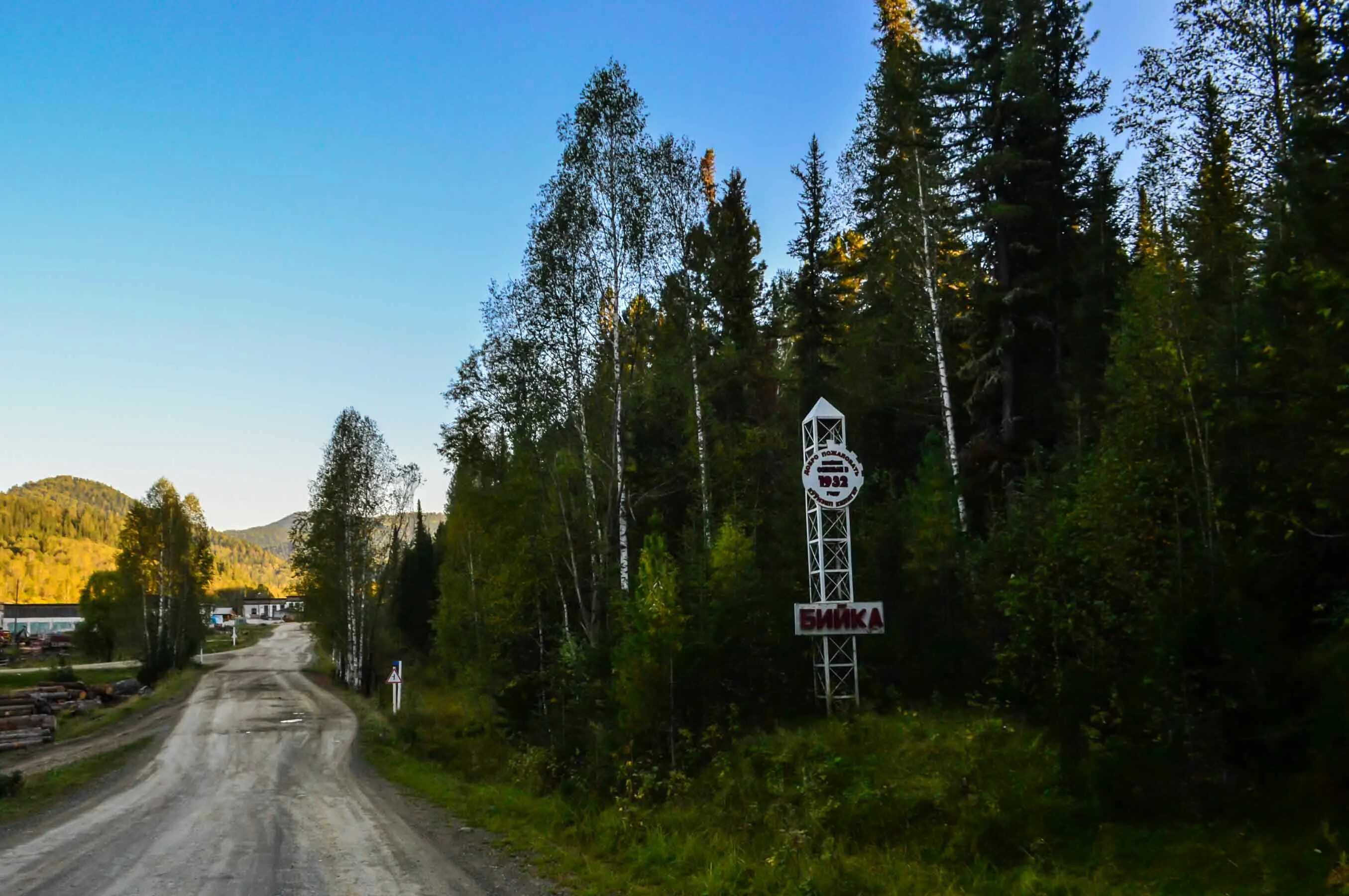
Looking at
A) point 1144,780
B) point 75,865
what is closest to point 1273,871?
point 1144,780

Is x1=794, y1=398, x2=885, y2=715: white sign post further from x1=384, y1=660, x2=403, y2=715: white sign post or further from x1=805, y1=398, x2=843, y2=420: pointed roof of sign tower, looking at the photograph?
x1=384, y1=660, x2=403, y2=715: white sign post

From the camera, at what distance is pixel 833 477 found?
19141mm

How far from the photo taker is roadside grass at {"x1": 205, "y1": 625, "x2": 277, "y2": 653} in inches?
3861

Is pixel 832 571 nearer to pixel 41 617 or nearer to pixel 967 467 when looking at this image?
pixel 967 467

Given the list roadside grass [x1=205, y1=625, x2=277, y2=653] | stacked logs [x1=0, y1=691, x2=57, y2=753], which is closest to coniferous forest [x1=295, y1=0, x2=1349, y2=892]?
stacked logs [x1=0, y1=691, x2=57, y2=753]

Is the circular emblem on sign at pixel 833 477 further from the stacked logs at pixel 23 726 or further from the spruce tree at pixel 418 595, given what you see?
the spruce tree at pixel 418 595

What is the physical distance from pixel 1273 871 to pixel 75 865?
592 inches

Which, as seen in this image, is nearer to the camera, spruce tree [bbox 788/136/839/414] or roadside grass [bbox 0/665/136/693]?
spruce tree [bbox 788/136/839/414]

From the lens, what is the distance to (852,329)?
3275 cm

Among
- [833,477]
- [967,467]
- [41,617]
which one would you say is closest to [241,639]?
[41,617]

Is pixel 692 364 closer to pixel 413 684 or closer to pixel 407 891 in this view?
pixel 407 891

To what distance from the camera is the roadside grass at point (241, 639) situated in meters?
98.1

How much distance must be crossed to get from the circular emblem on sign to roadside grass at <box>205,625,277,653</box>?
88.9 metres

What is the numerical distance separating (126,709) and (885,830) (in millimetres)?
41236
